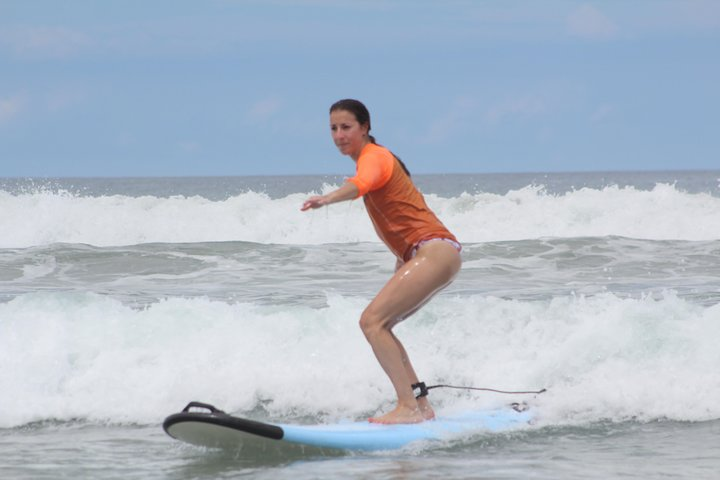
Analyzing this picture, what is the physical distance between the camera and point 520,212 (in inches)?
882

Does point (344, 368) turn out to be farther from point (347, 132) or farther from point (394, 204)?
point (347, 132)

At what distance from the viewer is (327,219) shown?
830 inches

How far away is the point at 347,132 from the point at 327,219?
15356 mm

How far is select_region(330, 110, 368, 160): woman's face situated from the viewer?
5738 millimetres

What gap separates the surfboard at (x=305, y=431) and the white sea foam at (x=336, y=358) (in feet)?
3.18

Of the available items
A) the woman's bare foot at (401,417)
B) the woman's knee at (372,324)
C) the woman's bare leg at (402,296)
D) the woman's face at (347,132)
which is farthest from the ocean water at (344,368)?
the woman's face at (347,132)

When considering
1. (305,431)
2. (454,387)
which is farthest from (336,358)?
(305,431)

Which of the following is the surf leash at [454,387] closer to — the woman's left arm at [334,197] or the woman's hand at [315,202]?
the woman's left arm at [334,197]

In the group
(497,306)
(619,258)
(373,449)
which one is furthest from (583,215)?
(373,449)

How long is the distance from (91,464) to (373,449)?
1.54 m

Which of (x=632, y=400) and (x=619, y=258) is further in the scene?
(x=619, y=258)

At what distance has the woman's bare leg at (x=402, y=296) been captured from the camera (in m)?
5.80

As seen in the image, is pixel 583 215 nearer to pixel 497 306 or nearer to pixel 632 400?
pixel 497 306

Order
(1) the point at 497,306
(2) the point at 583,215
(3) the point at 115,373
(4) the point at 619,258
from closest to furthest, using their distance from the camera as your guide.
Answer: (3) the point at 115,373 < (1) the point at 497,306 < (4) the point at 619,258 < (2) the point at 583,215
